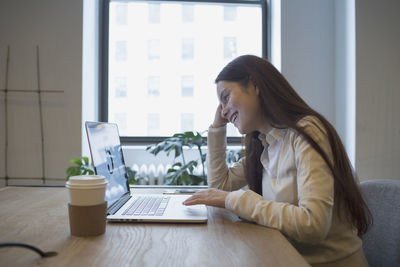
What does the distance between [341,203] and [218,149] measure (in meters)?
0.52

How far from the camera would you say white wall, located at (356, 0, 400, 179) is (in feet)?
7.06

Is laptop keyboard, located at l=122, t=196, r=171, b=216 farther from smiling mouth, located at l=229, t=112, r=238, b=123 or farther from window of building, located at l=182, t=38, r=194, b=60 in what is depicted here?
window of building, located at l=182, t=38, r=194, b=60

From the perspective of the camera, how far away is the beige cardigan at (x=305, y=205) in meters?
0.70

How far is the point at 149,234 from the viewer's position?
0.67 metres

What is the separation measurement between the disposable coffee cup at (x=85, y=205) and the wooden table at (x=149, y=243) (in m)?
0.02

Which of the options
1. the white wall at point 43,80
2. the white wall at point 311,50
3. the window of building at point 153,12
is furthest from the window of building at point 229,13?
the white wall at point 43,80

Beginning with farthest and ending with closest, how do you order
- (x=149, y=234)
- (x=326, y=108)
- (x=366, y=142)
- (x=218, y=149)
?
(x=326, y=108) < (x=366, y=142) < (x=218, y=149) < (x=149, y=234)

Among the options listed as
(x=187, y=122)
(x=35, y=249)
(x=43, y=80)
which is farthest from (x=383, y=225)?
(x=43, y=80)

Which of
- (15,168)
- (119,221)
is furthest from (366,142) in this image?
(15,168)

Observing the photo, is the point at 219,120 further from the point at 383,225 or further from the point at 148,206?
the point at 383,225

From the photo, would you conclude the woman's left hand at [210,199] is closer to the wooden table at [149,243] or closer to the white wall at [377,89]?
the wooden table at [149,243]

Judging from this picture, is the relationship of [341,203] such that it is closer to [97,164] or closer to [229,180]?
[229,180]

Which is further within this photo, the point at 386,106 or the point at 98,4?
the point at 98,4

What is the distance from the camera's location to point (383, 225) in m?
0.92
